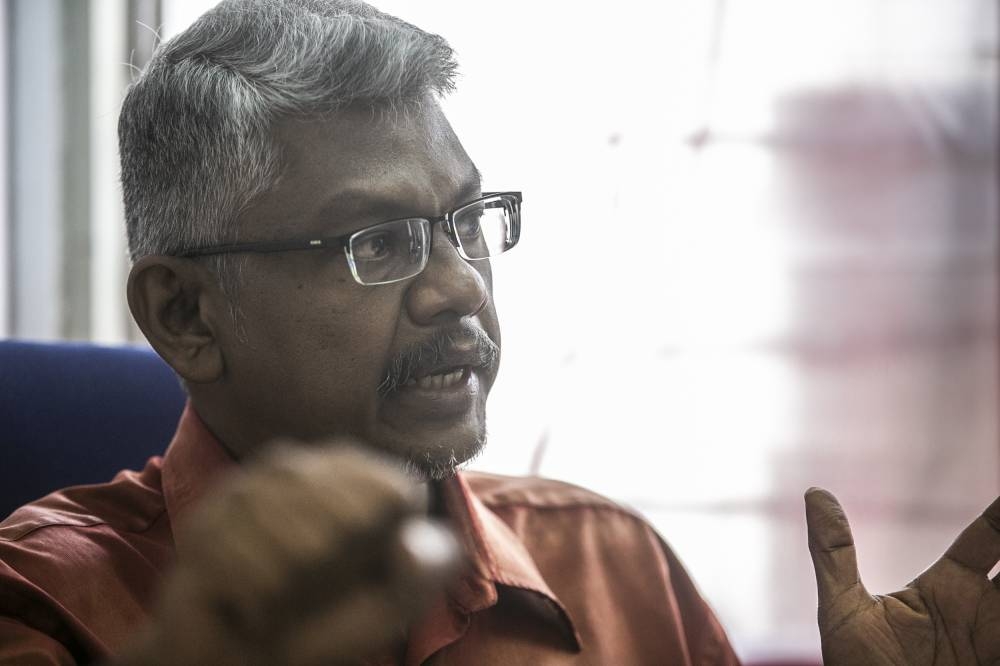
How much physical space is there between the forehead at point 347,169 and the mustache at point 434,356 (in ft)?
0.44

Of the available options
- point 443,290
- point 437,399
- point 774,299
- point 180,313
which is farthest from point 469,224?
point 774,299

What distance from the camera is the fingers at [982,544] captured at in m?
0.95

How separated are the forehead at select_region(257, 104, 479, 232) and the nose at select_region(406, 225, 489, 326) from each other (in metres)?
0.05

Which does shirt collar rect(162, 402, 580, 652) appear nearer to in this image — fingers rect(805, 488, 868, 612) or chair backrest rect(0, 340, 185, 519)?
chair backrest rect(0, 340, 185, 519)

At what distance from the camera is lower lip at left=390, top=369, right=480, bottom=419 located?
1059 mm

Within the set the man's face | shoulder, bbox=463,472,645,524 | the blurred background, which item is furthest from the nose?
the blurred background

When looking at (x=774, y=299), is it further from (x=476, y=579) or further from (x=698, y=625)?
(x=476, y=579)

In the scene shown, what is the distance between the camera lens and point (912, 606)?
3.12ft

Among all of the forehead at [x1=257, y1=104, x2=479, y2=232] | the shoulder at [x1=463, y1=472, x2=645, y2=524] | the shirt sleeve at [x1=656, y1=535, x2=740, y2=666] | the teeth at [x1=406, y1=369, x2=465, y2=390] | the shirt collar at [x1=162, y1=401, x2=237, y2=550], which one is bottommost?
the shirt sleeve at [x1=656, y1=535, x2=740, y2=666]

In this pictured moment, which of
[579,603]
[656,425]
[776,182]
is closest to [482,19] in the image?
[776,182]

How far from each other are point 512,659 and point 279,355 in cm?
42

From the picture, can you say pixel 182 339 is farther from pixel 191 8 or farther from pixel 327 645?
pixel 191 8

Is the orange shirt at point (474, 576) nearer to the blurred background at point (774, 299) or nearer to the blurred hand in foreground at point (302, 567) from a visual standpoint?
the blurred hand in foreground at point (302, 567)

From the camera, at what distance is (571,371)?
6.51 ft
